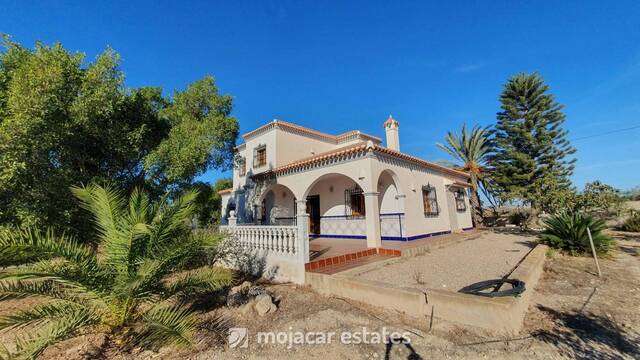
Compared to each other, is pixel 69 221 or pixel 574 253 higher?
pixel 69 221

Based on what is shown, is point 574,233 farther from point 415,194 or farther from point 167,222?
point 167,222

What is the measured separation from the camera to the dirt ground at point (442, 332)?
3.12 meters

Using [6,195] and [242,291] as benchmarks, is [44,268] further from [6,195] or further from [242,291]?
[6,195]

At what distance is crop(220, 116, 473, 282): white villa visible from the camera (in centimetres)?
817

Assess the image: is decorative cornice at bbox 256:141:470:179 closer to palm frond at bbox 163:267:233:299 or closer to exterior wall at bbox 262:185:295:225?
exterior wall at bbox 262:185:295:225

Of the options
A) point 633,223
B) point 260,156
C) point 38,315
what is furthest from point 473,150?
point 38,315

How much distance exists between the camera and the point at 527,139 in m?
19.9

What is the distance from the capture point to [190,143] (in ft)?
23.9

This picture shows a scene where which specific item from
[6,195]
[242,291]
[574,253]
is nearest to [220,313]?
[242,291]

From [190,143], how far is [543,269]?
1017 cm

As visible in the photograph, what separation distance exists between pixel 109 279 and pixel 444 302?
482 centimetres

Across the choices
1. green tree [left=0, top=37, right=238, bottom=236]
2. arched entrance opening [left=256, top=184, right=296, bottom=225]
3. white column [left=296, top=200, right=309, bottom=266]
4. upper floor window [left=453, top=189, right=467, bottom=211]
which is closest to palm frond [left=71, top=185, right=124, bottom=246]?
green tree [left=0, top=37, right=238, bottom=236]

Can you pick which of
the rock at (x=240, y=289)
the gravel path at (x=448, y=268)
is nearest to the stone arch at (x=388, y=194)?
the gravel path at (x=448, y=268)

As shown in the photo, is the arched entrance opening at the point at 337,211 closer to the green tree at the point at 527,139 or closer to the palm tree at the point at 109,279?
the palm tree at the point at 109,279
